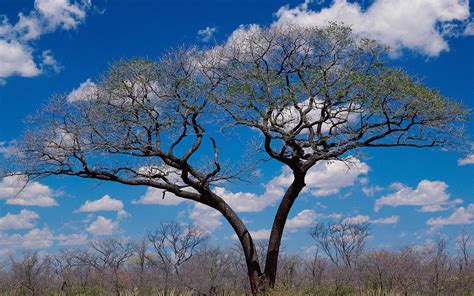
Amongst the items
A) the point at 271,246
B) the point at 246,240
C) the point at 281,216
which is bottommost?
the point at 271,246

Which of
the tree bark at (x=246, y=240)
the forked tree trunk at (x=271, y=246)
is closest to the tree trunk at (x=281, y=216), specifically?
the forked tree trunk at (x=271, y=246)

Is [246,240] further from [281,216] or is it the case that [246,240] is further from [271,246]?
[281,216]

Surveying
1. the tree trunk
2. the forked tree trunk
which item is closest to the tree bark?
the forked tree trunk

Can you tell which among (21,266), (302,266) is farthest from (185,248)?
(21,266)

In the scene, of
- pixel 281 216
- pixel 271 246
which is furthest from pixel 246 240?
pixel 281 216

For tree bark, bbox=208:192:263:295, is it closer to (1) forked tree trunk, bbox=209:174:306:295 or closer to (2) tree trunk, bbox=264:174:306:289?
(1) forked tree trunk, bbox=209:174:306:295

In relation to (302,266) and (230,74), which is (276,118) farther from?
(302,266)

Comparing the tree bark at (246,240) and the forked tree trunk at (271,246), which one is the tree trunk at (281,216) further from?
the tree bark at (246,240)

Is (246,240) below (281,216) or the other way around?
below

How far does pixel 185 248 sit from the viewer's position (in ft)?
213

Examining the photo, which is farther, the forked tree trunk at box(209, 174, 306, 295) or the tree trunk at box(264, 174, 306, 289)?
the tree trunk at box(264, 174, 306, 289)

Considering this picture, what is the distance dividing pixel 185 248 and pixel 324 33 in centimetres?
4776

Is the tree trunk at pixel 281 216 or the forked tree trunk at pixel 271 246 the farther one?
the tree trunk at pixel 281 216

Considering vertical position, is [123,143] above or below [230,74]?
below
